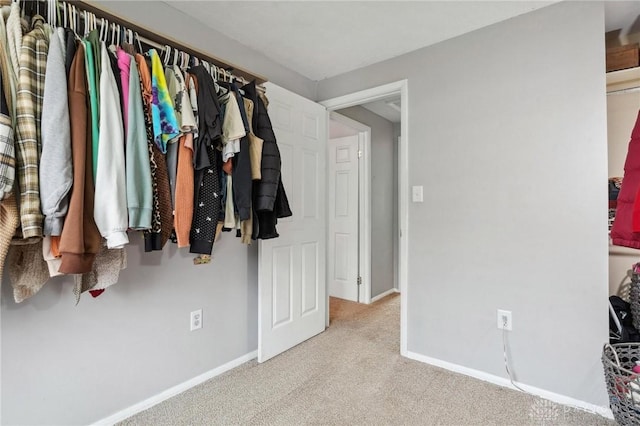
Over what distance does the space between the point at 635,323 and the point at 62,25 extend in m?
3.05

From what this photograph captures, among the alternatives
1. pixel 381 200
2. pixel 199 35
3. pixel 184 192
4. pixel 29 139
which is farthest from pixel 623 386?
pixel 199 35

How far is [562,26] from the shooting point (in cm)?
177

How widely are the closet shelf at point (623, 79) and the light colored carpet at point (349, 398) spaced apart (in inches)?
72.8

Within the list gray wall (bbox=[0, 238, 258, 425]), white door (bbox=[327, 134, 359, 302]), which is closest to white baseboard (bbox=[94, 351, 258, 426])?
gray wall (bbox=[0, 238, 258, 425])

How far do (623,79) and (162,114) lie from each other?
8.18ft

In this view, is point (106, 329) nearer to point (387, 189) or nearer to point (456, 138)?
point (456, 138)

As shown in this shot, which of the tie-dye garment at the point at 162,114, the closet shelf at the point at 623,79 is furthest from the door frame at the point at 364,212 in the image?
the tie-dye garment at the point at 162,114

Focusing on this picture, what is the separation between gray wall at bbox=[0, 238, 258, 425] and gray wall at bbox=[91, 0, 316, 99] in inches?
45.3

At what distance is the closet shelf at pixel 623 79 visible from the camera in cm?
181

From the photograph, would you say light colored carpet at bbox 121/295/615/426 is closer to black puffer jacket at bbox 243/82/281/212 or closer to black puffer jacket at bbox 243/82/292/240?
black puffer jacket at bbox 243/82/292/240

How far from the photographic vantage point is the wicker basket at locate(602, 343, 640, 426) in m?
1.32

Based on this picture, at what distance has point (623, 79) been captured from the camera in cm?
184

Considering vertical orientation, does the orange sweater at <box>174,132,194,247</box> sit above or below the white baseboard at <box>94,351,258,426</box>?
above

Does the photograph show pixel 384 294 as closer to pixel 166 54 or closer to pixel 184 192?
pixel 184 192
